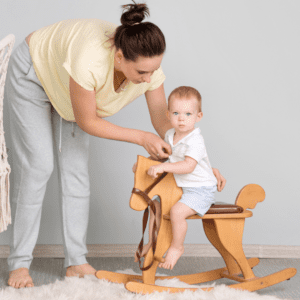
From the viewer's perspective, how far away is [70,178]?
1598 millimetres

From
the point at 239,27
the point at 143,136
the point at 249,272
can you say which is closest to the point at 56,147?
the point at 143,136

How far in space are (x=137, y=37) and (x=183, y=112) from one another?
0.99ft

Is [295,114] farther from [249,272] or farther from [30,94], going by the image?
[30,94]

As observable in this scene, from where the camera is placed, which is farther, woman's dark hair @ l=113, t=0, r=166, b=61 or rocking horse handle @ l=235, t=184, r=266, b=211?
rocking horse handle @ l=235, t=184, r=266, b=211

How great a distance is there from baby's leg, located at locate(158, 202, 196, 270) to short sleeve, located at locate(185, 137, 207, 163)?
163 millimetres

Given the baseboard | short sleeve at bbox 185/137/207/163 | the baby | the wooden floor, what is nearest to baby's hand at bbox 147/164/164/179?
the baby

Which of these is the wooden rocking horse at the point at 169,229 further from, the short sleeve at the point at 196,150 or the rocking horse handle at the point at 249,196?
the short sleeve at the point at 196,150

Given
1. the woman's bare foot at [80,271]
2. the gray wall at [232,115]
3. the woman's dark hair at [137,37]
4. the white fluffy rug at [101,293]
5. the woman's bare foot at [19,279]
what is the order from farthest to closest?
the gray wall at [232,115], the woman's bare foot at [80,271], the woman's bare foot at [19,279], the white fluffy rug at [101,293], the woman's dark hair at [137,37]

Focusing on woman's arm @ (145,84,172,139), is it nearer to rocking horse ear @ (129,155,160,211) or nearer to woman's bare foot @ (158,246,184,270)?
rocking horse ear @ (129,155,160,211)

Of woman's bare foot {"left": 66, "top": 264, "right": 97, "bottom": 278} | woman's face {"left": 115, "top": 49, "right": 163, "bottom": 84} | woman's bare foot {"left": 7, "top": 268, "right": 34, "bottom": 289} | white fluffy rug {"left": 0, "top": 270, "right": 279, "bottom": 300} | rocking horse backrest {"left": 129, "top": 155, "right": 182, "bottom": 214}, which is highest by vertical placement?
woman's face {"left": 115, "top": 49, "right": 163, "bottom": 84}

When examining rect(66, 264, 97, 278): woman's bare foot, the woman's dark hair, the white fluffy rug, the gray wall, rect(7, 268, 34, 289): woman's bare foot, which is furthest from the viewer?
the gray wall

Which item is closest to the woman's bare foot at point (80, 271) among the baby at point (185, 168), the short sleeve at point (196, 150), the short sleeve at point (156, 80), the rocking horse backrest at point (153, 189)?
the baby at point (185, 168)

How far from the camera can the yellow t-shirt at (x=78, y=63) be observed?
1255 mm

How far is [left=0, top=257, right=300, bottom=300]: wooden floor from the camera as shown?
4.95 ft
